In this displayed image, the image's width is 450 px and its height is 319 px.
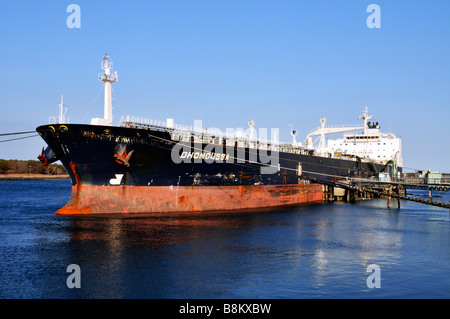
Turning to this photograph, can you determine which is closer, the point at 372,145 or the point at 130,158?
the point at 130,158

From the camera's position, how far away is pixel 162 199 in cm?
2341

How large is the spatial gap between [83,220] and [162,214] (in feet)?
14.6

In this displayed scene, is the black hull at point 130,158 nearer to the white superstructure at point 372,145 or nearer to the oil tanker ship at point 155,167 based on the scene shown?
the oil tanker ship at point 155,167

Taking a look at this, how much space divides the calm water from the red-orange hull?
135 cm

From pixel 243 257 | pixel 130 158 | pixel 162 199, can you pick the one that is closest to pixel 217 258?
pixel 243 257

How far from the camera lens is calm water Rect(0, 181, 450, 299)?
1079cm

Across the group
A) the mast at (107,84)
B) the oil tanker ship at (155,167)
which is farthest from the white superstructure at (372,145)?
the mast at (107,84)

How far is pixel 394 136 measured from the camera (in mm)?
55875

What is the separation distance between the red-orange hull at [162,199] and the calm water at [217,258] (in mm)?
1350

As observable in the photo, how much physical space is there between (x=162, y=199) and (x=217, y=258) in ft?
33.2

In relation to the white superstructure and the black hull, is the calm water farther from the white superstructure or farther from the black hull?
the white superstructure

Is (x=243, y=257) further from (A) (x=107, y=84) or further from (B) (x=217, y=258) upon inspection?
(A) (x=107, y=84)

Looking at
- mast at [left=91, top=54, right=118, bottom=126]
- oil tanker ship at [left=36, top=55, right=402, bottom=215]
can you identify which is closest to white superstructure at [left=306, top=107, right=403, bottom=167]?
oil tanker ship at [left=36, top=55, right=402, bottom=215]
